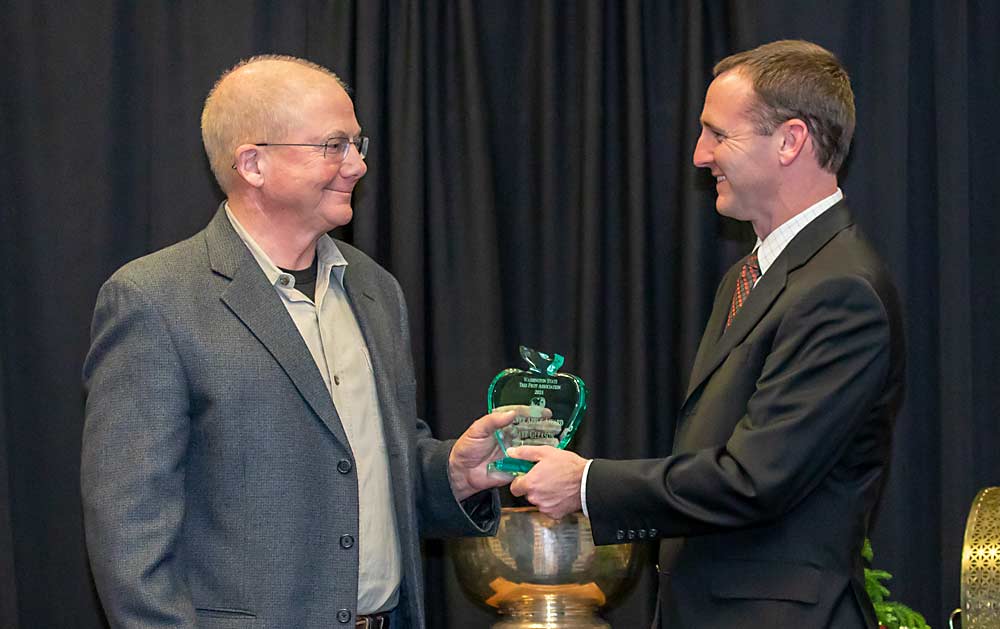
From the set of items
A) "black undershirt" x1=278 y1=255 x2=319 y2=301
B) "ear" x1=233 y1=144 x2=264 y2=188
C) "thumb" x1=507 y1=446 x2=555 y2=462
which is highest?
"ear" x1=233 y1=144 x2=264 y2=188

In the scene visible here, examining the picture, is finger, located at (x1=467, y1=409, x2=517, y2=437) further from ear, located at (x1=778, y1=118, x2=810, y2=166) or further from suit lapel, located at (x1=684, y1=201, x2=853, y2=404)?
ear, located at (x1=778, y1=118, x2=810, y2=166)

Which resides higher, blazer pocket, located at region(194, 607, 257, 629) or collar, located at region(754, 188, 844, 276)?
collar, located at region(754, 188, 844, 276)

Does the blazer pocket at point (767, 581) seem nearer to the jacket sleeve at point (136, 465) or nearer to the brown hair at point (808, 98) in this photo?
the brown hair at point (808, 98)

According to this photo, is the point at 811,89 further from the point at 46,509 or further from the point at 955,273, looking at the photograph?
the point at 46,509

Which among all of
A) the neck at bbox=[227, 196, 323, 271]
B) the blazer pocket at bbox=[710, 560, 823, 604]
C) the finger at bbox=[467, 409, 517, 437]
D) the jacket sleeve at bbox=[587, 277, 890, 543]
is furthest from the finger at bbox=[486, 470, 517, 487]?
the neck at bbox=[227, 196, 323, 271]

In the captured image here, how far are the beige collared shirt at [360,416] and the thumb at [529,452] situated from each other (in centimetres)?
32

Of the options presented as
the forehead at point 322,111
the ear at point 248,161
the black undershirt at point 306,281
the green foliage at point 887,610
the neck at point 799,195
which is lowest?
the green foliage at point 887,610

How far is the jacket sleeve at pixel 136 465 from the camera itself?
7.71 feet

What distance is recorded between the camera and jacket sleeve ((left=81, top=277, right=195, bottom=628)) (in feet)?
7.71

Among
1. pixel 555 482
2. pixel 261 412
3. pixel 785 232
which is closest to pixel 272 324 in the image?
pixel 261 412

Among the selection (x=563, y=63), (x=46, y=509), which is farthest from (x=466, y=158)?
(x=46, y=509)

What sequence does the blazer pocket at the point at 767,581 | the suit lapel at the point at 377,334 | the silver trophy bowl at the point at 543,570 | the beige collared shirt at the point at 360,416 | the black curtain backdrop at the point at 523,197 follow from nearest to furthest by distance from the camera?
the blazer pocket at the point at 767,581, the beige collared shirt at the point at 360,416, the suit lapel at the point at 377,334, the silver trophy bowl at the point at 543,570, the black curtain backdrop at the point at 523,197

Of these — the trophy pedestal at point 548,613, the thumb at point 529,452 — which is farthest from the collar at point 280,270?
the trophy pedestal at point 548,613

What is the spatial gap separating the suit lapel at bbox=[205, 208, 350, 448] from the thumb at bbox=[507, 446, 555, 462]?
1.61 ft
